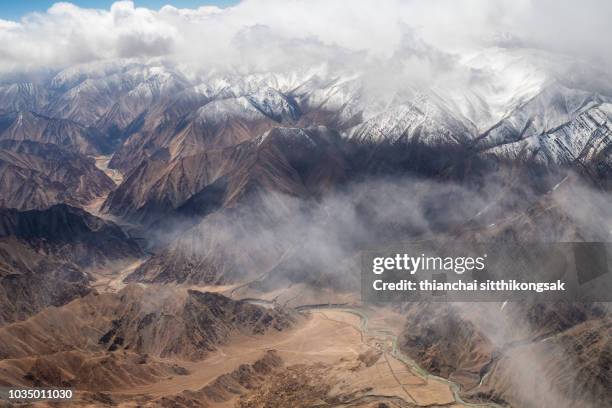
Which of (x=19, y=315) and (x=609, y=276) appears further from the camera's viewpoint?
(x=19, y=315)

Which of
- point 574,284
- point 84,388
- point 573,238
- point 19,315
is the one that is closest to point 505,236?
point 573,238

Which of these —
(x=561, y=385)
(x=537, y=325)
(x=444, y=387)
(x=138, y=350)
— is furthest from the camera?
(x=138, y=350)

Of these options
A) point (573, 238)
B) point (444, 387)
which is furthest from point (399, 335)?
point (573, 238)

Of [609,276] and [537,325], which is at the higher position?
[609,276]

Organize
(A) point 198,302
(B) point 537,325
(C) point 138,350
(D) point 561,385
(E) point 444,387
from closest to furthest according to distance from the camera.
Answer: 1. (D) point 561,385
2. (E) point 444,387
3. (B) point 537,325
4. (C) point 138,350
5. (A) point 198,302

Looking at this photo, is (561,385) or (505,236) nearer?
(561,385)

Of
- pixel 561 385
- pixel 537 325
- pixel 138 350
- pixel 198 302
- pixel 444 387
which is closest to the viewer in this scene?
pixel 561 385

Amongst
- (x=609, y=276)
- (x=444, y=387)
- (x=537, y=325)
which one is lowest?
(x=444, y=387)

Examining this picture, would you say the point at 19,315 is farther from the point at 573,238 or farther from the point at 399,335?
the point at 573,238

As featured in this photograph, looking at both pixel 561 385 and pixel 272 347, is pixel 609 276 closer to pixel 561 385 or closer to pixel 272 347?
pixel 561 385
